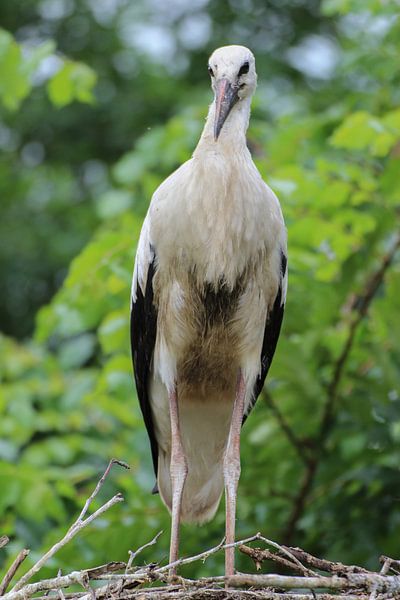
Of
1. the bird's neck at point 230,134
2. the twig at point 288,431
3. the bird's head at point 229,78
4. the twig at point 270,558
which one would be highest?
the bird's head at point 229,78

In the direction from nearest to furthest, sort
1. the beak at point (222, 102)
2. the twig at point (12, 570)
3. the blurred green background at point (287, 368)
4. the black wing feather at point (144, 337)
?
the twig at point (12, 570) < the beak at point (222, 102) < the black wing feather at point (144, 337) < the blurred green background at point (287, 368)

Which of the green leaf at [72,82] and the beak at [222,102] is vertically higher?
the green leaf at [72,82]

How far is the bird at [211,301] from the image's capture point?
6.25 m

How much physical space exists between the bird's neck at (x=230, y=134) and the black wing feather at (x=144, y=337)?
726 millimetres

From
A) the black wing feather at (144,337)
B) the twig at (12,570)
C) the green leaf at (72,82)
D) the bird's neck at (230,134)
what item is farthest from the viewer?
the green leaf at (72,82)

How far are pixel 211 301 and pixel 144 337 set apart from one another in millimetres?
616

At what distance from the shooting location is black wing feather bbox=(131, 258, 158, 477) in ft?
22.0

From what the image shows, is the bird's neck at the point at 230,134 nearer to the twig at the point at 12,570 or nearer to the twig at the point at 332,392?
the twig at the point at 332,392

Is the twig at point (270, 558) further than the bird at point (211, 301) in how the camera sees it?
No

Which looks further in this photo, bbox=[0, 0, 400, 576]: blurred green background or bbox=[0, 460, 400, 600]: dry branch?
bbox=[0, 0, 400, 576]: blurred green background

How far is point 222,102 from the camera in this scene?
6.20 metres

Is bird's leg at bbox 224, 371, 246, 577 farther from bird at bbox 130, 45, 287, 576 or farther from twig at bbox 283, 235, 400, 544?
twig at bbox 283, 235, 400, 544

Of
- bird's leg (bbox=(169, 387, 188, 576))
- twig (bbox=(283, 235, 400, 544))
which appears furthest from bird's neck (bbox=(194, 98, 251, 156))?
twig (bbox=(283, 235, 400, 544))

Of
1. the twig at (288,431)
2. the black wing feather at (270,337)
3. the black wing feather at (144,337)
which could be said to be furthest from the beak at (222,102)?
the twig at (288,431)
